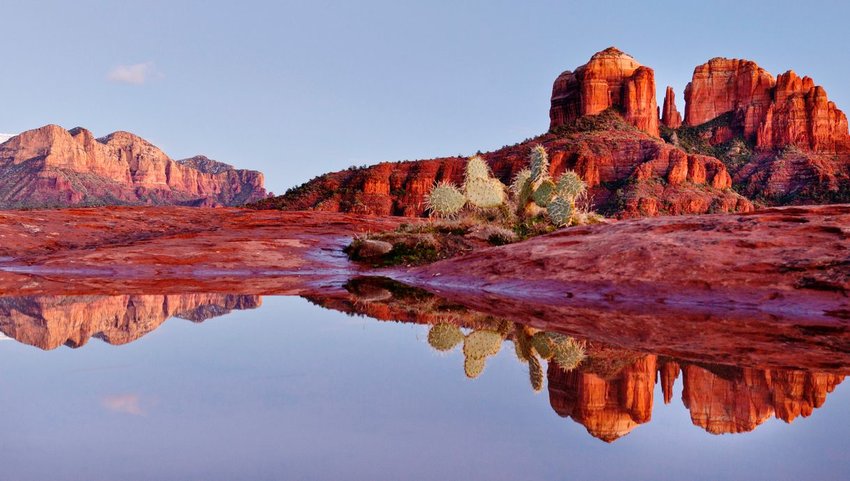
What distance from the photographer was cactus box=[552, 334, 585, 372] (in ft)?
18.6

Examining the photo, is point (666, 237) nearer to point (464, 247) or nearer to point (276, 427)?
point (464, 247)

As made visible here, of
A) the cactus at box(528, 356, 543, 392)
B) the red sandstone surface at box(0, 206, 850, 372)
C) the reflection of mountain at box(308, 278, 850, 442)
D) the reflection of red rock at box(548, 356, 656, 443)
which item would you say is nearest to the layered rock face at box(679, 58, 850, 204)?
the red sandstone surface at box(0, 206, 850, 372)

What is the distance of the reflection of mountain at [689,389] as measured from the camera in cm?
409

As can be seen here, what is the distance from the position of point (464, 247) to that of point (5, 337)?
1373 cm

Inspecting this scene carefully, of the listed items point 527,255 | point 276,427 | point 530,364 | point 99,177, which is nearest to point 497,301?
point 527,255

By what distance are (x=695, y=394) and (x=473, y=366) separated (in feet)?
5.81

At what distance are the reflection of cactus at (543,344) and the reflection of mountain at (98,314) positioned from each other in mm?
4119

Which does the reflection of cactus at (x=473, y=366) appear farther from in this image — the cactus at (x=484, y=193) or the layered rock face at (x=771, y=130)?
the layered rock face at (x=771, y=130)

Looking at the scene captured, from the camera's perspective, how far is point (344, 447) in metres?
3.47

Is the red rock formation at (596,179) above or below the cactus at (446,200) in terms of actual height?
above

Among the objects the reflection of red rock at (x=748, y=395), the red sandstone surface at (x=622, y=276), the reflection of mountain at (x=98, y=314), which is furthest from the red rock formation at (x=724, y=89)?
the reflection of red rock at (x=748, y=395)

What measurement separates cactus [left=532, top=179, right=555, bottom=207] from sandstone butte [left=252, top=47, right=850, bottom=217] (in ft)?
165

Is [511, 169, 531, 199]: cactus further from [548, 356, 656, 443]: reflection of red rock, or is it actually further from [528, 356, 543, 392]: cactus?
[548, 356, 656, 443]: reflection of red rock

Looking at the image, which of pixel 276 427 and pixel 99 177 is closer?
pixel 276 427
